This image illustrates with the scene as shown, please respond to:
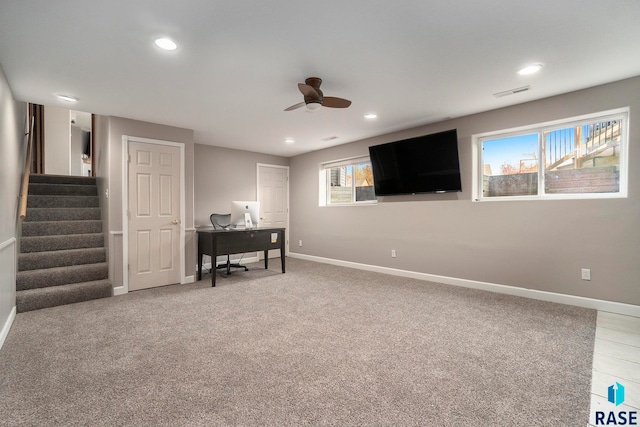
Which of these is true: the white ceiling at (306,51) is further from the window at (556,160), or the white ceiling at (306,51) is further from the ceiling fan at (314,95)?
the window at (556,160)

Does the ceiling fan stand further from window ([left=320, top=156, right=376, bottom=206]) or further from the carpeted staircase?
the carpeted staircase

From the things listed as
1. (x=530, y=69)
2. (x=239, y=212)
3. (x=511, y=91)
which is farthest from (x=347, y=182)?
(x=530, y=69)

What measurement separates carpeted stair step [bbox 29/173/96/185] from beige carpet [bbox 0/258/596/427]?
2610 mm

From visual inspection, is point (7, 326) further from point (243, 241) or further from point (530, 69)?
point (530, 69)

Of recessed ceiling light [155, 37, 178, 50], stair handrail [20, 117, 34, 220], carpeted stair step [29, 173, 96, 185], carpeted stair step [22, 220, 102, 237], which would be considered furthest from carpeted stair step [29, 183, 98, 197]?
recessed ceiling light [155, 37, 178, 50]

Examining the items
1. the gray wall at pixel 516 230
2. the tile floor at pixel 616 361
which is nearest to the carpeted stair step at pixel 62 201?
the gray wall at pixel 516 230

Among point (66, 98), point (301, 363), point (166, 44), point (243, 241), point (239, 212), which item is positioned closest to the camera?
point (301, 363)

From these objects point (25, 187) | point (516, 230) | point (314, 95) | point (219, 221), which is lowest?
point (516, 230)

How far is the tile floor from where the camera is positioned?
5.52 ft

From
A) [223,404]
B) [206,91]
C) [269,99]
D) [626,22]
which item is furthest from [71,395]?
[626,22]

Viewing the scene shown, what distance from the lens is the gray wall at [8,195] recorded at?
267cm

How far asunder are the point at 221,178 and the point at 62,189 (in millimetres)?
2523

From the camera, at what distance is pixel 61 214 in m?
4.36

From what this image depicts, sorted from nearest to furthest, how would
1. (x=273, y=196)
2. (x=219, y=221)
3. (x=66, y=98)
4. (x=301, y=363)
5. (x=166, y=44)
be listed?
1. (x=301, y=363)
2. (x=166, y=44)
3. (x=66, y=98)
4. (x=219, y=221)
5. (x=273, y=196)
